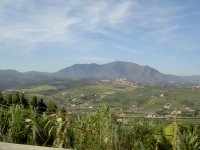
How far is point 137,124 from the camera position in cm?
547

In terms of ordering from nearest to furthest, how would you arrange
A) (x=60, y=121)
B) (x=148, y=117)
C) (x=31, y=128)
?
1. (x=60, y=121)
2. (x=148, y=117)
3. (x=31, y=128)

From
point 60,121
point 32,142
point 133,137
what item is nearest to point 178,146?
point 133,137

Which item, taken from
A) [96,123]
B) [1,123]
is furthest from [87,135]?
[1,123]

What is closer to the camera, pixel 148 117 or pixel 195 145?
pixel 195 145

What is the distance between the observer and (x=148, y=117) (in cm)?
573

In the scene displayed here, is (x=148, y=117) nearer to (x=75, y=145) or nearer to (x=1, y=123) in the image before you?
(x=75, y=145)

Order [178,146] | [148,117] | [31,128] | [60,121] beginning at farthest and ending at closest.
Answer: [31,128] < [148,117] < [60,121] < [178,146]

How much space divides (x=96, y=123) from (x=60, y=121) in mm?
526

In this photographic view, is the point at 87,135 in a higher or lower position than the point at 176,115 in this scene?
lower

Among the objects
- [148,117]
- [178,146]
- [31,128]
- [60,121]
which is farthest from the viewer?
[31,128]

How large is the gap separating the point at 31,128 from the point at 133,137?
6.17ft

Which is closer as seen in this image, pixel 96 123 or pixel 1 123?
pixel 96 123

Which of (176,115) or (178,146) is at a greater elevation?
(176,115)

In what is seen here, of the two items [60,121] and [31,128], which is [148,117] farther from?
[31,128]
